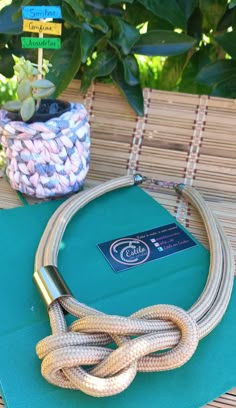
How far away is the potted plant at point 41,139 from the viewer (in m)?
0.62

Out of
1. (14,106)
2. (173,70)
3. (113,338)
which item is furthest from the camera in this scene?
(173,70)

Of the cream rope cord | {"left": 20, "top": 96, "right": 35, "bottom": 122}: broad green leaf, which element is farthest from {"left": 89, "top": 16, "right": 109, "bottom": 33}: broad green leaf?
the cream rope cord

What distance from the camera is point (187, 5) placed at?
0.81 metres

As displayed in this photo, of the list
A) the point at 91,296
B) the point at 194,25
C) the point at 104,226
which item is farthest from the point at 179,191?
the point at 194,25

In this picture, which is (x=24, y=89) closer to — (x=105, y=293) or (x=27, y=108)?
(x=27, y=108)

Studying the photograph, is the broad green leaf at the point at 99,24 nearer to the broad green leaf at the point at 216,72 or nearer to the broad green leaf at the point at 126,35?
the broad green leaf at the point at 126,35

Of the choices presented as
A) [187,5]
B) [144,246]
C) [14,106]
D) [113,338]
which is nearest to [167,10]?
[187,5]

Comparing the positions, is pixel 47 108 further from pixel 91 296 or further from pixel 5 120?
pixel 91 296

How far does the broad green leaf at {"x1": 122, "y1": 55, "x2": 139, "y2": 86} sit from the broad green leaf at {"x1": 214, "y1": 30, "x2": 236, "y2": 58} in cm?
17

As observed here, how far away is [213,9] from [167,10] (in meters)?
0.10

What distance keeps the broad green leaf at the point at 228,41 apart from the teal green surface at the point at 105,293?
1.09ft

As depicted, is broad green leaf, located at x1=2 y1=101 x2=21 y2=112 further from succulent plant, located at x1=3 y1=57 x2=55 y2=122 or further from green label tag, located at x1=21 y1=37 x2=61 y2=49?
green label tag, located at x1=21 y1=37 x2=61 y2=49

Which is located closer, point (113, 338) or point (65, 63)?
point (113, 338)

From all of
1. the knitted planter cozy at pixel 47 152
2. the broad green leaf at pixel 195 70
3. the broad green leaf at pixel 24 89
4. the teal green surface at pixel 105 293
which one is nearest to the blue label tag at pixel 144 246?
the teal green surface at pixel 105 293
